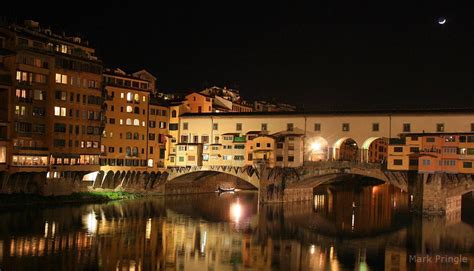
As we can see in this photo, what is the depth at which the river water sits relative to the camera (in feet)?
84.4

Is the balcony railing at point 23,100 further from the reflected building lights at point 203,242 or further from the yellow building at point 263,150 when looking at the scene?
the yellow building at point 263,150

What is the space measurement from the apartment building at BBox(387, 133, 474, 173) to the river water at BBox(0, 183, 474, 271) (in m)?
3.86

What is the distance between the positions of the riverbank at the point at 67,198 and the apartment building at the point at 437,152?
24.4m

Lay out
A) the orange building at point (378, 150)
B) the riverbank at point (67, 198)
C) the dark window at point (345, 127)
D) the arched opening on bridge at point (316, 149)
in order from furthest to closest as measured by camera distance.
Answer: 1. the orange building at point (378, 150)
2. the arched opening on bridge at point (316, 149)
3. the dark window at point (345, 127)
4. the riverbank at point (67, 198)

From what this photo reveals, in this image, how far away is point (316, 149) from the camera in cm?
5262

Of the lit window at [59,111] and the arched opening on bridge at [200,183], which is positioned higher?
the lit window at [59,111]

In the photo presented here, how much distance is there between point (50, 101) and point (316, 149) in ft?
77.9

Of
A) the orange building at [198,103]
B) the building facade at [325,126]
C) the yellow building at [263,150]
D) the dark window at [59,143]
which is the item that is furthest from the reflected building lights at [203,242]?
the orange building at [198,103]

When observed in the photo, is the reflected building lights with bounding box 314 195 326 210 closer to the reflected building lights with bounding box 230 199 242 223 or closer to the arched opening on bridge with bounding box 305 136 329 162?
the arched opening on bridge with bounding box 305 136 329 162

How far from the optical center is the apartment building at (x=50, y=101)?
42.7 metres

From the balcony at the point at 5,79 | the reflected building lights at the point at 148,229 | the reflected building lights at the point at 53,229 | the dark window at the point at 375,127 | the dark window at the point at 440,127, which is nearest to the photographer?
the reflected building lights at the point at 53,229

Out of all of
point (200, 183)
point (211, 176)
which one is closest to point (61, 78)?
point (200, 183)

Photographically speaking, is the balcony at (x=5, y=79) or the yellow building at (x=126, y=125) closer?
the balcony at (x=5, y=79)

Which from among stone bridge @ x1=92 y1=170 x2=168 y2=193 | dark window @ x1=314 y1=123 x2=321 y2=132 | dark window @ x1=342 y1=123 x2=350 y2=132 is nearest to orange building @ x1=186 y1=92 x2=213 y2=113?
stone bridge @ x1=92 y1=170 x2=168 y2=193
